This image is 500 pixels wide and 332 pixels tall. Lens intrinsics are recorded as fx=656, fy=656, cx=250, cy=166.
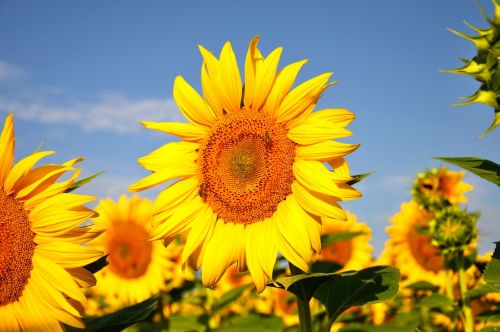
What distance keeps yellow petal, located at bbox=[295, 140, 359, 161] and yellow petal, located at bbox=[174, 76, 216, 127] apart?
1.76 ft

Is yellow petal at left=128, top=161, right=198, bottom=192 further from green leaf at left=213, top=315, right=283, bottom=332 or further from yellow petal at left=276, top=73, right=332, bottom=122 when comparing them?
green leaf at left=213, top=315, right=283, bottom=332

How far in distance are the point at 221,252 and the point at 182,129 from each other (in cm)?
67

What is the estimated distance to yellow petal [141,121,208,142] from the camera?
3.37 metres

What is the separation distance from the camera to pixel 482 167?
2.94 metres

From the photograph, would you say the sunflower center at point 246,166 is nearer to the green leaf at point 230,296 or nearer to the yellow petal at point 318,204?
the yellow petal at point 318,204

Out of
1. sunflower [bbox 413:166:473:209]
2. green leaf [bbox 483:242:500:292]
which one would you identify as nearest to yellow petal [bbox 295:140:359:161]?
green leaf [bbox 483:242:500:292]

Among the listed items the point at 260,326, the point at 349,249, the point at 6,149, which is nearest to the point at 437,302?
the point at 260,326

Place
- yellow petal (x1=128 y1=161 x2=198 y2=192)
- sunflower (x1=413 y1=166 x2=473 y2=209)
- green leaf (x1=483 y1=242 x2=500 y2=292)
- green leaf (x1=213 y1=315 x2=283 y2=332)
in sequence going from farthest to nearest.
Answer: sunflower (x1=413 y1=166 x2=473 y2=209) → green leaf (x1=213 y1=315 x2=283 y2=332) → yellow petal (x1=128 y1=161 x2=198 y2=192) → green leaf (x1=483 y1=242 x2=500 y2=292)

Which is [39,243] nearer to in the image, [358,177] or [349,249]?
[358,177]

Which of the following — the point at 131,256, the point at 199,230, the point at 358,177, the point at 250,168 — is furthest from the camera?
the point at 131,256

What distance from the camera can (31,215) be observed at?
126 inches

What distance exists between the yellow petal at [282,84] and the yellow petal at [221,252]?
2.18 ft

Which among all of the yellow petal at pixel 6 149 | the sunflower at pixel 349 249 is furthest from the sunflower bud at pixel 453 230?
the yellow petal at pixel 6 149

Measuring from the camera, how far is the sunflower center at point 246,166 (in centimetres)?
341
